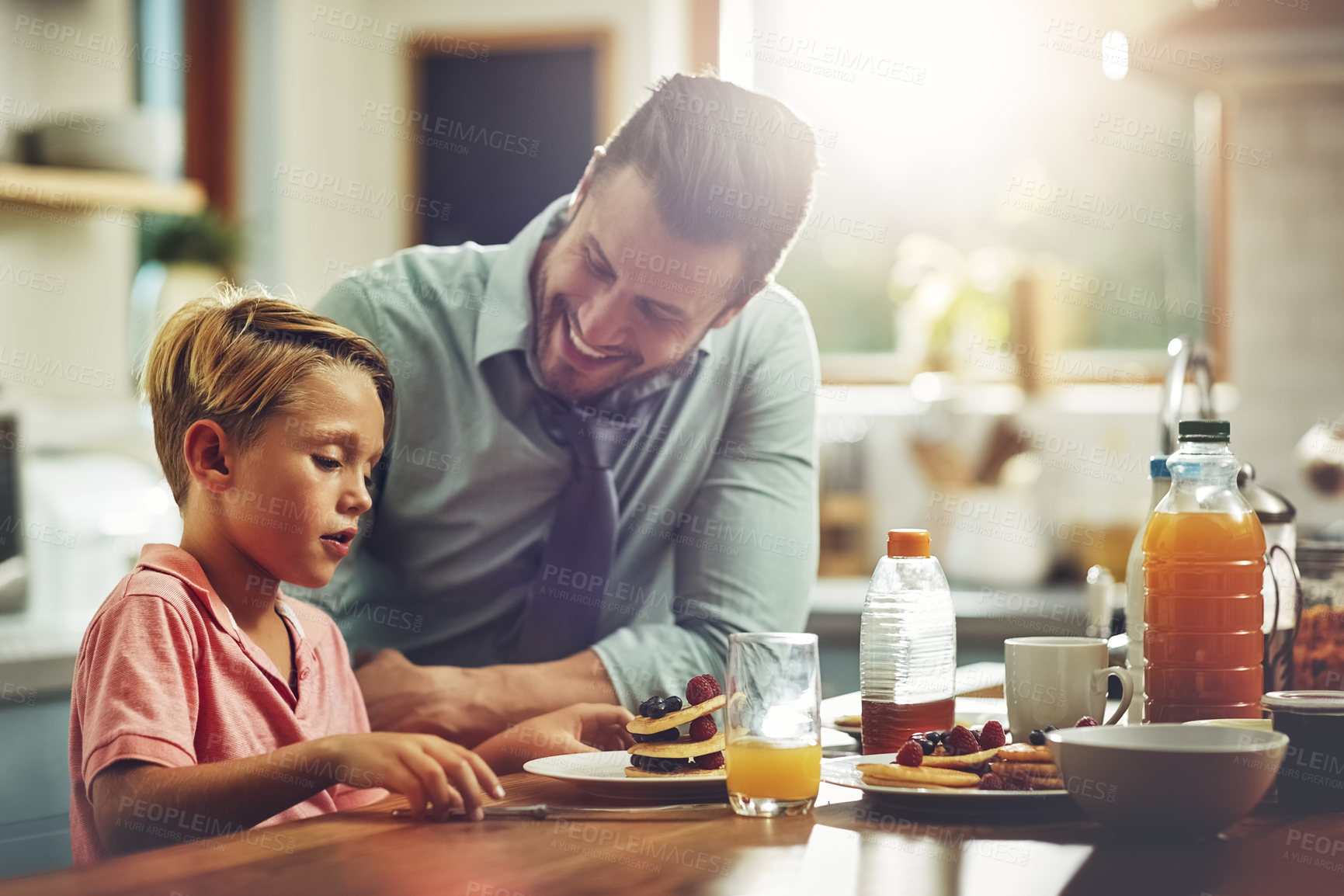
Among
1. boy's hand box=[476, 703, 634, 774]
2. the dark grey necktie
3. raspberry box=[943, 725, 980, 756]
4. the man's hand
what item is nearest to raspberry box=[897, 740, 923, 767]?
raspberry box=[943, 725, 980, 756]

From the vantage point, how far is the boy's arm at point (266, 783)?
935 mm

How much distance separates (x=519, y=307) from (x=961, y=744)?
2.94 feet

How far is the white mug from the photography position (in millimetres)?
1210

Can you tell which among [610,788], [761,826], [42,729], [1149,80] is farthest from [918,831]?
[1149,80]

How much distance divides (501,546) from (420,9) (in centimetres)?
246

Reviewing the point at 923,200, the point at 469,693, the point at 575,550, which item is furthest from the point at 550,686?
the point at 923,200

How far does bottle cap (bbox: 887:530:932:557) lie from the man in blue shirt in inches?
20.7

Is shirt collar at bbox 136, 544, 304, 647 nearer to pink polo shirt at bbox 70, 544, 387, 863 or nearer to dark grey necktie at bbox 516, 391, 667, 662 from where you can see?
pink polo shirt at bbox 70, 544, 387, 863

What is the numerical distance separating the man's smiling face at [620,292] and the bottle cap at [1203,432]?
2.23ft

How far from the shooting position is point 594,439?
1753 mm

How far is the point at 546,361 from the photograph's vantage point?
5.66 feet

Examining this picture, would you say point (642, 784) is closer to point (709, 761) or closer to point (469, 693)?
point (709, 761)

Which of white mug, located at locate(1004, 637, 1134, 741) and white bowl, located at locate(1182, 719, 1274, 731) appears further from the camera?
white mug, located at locate(1004, 637, 1134, 741)

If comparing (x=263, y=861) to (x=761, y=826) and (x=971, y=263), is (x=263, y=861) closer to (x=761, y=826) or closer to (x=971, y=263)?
(x=761, y=826)
